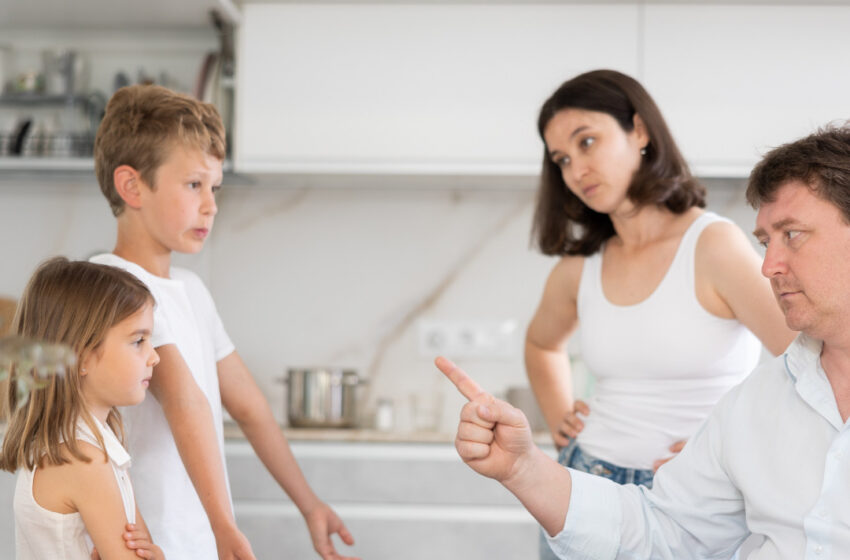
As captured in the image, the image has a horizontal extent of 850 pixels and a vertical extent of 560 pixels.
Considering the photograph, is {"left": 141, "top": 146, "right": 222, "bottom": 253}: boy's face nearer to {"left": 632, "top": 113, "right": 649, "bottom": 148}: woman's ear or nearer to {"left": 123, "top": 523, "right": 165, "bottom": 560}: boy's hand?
{"left": 123, "top": 523, "right": 165, "bottom": 560}: boy's hand

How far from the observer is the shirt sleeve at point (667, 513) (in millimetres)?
1121

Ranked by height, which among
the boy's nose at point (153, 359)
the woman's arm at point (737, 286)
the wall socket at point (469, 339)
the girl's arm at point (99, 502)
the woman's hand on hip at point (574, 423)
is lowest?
the wall socket at point (469, 339)

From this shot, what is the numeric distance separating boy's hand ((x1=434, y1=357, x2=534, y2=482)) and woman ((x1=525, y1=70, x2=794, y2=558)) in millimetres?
433

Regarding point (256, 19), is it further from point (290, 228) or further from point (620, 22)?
point (620, 22)

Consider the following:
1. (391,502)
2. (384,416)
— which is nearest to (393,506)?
(391,502)

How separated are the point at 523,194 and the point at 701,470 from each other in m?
2.08

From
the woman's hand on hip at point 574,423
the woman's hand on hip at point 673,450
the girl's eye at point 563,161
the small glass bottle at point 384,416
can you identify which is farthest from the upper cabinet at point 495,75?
the woman's hand on hip at point 673,450

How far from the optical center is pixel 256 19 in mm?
2809

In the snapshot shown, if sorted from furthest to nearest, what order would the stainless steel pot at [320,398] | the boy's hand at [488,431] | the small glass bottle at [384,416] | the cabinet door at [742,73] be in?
the small glass bottle at [384,416]
the stainless steel pot at [320,398]
the cabinet door at [742,73]
the boy's hand at [488,431]

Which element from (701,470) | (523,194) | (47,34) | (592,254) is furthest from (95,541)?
(47,34)

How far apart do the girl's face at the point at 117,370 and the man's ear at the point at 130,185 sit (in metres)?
0.22

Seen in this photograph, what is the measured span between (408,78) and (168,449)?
5.82ft

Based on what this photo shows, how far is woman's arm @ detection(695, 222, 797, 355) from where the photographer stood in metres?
1.32

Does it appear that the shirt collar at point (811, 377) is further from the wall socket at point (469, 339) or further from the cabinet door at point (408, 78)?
the wall socket at point (469, 339)
